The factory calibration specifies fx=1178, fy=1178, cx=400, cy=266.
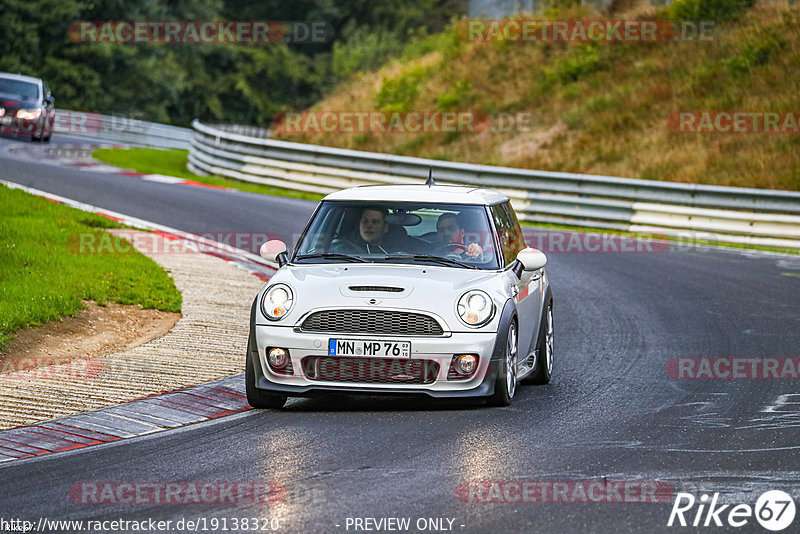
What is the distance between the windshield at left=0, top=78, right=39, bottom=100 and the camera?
30.9 metres

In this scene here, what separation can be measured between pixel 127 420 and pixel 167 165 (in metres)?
24.6

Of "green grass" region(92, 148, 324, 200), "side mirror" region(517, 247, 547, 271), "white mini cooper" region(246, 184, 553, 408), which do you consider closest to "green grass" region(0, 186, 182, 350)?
"white mini cooper" region(246, 184, 553, 408)

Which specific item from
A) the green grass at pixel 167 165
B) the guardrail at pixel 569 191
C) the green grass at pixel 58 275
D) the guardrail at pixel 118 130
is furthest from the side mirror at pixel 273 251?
the guardrail at pixel 118 130

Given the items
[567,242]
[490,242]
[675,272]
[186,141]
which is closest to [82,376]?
[490,242]

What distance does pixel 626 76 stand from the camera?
3155 cm

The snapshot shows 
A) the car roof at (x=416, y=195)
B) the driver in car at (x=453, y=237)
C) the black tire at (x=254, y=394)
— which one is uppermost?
the car roof at (x=416, y=195)

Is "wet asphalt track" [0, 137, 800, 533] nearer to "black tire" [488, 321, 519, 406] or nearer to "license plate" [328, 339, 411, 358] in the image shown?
"black tire" [488, 321, 519, 406]

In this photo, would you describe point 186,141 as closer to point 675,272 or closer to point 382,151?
point 382,151

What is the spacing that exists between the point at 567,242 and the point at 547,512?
14.5 meters

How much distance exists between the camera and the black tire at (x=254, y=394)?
8555 mm

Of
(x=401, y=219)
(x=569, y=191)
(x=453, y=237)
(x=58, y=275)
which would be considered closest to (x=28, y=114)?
(x=569, y=191)

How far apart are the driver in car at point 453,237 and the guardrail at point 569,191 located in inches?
494

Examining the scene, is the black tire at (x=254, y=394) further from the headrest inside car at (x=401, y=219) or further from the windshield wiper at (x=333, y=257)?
the headrest inside car at (x=401, y=219)

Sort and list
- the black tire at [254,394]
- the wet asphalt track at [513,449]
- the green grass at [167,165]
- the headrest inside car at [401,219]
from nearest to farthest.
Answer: the wet asphalt track at [513,449] → the black tire at [254,394] → the headrest inside car at [401,219] → the green grass at [167,165]
